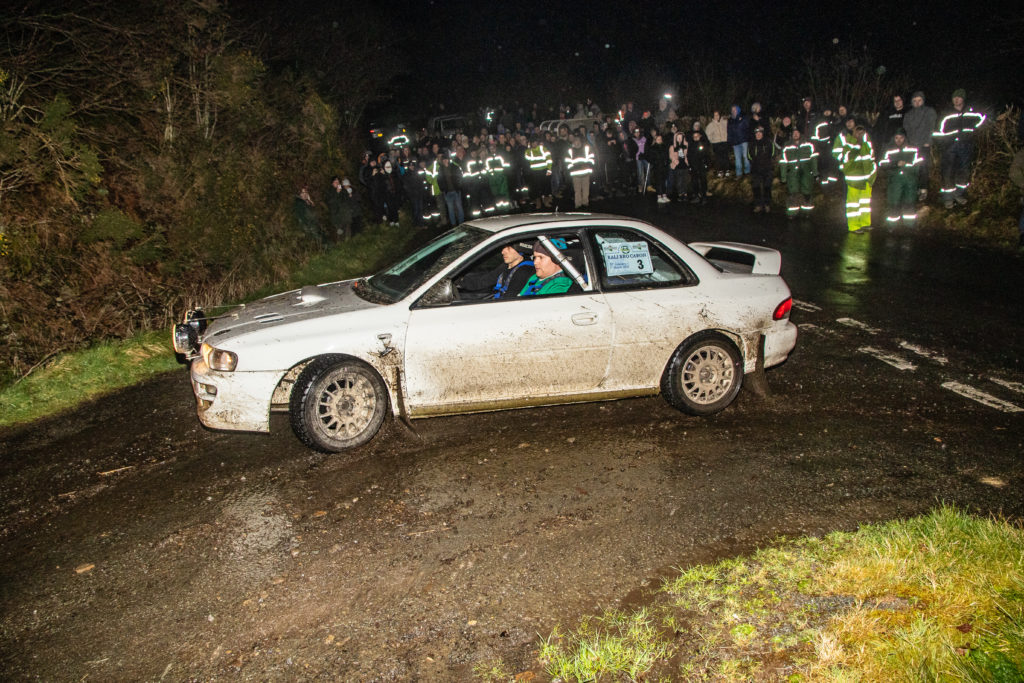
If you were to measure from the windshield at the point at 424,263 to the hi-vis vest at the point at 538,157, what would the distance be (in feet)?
44.4

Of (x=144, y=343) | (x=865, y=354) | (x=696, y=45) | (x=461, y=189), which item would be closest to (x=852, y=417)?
(x=865, y=354)

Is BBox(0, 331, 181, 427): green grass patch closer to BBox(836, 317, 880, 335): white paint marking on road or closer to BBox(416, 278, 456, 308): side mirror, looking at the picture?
BBox(416, 278, 456, 308): side mirror

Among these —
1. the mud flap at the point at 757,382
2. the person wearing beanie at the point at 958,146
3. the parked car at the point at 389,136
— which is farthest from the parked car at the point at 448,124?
the mud flap at the point at 757,382

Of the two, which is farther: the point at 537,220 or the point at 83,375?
the point at 83,375

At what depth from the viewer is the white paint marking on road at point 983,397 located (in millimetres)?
5230

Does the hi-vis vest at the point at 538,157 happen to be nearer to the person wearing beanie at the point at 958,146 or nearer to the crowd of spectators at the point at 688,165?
the crowd of spectators at the point at 688,165

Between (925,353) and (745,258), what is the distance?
2.19m

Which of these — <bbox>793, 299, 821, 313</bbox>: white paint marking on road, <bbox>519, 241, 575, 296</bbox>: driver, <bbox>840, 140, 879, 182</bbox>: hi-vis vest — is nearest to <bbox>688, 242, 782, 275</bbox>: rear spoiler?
<bbox>519, 241, 575, 296</bbox>: driver

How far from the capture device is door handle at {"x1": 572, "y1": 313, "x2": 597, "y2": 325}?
498cm

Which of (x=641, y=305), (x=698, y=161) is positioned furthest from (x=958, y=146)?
(x=641, y=305)

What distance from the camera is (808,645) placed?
2959mm

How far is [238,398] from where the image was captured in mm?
4746

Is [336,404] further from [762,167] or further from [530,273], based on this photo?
[762,167]

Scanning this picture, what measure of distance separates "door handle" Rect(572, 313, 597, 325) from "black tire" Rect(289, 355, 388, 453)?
4.98ft
